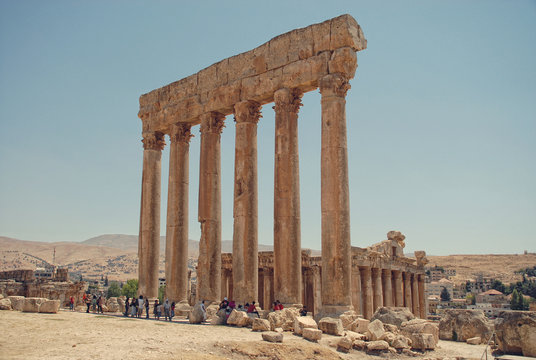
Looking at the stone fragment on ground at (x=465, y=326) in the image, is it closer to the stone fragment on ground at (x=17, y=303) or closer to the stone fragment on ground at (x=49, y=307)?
the stone fragment on ground at (x=49, y=307)

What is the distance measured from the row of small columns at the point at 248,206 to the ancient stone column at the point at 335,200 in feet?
0.13

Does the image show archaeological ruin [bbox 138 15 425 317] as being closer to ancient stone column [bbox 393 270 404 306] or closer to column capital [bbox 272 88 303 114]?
column capital [bbox 272 88 303 114]

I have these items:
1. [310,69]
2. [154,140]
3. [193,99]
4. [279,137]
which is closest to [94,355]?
[279,137]

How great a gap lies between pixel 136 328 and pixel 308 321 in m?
6.01

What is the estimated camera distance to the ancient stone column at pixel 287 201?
71.3 ft

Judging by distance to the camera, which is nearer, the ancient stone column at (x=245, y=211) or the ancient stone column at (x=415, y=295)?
the ancient stone column at (x=245, y=211)

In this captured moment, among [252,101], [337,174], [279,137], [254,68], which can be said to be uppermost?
[254,68]

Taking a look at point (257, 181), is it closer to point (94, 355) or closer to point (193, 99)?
point (193, 99)

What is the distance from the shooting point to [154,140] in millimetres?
30141

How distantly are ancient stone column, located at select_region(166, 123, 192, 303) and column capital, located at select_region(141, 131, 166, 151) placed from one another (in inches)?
78.7

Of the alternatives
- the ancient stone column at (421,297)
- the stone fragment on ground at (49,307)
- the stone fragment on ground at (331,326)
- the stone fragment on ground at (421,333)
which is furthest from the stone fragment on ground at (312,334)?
the ancient stone column at (421,297)

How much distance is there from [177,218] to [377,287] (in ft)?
50.2

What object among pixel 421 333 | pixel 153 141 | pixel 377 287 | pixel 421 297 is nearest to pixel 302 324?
pixel 421 333

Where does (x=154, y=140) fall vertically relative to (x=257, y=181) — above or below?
above
